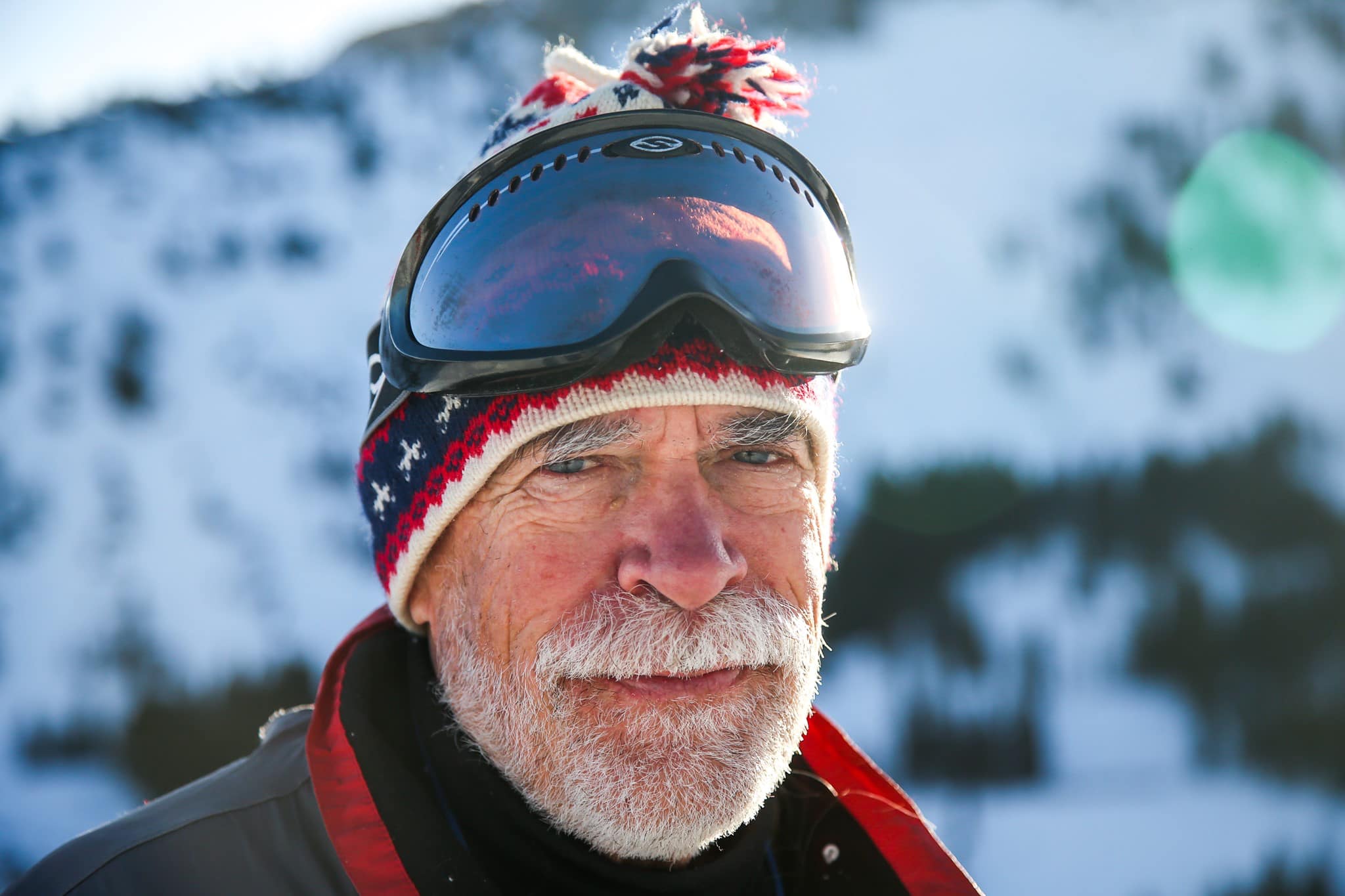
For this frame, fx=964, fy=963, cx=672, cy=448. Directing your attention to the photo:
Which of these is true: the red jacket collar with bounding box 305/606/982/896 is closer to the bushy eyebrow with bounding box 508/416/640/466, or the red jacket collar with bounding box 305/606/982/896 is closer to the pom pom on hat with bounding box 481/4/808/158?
the bushy eyebrow with bounding box 508/416/640/466

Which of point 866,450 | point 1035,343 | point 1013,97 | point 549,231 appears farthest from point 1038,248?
point 549,231

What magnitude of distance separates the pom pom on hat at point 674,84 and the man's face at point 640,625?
0.59m

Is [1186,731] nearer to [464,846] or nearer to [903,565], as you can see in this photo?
[903,565]

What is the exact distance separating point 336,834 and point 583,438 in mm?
681

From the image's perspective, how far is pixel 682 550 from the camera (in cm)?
146

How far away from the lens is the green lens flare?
750 cm

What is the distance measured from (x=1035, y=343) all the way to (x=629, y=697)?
20.5 ft

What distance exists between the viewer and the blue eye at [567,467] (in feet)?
5.06

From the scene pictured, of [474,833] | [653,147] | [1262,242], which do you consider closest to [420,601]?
[474,833]

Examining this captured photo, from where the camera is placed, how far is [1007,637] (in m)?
5.67

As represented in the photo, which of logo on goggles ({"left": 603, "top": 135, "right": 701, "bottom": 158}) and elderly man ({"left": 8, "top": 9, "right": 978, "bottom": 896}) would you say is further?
logo on goggles ({"left": 603, "top": 135, "right": 701, "bottom": 158})

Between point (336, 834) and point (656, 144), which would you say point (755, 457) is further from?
point (336, 834)

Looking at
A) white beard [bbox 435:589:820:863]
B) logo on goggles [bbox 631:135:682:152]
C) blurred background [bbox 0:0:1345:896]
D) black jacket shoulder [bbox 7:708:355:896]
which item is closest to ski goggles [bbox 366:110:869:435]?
logo on goggles [bbox 631:135:682:152]

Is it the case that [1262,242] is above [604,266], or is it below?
above
